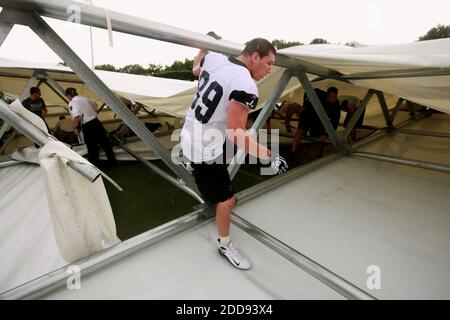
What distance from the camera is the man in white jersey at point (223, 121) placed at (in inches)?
55.2

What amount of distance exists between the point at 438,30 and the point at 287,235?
39.9 meters

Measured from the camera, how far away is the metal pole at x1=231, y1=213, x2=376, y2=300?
4.18 feet

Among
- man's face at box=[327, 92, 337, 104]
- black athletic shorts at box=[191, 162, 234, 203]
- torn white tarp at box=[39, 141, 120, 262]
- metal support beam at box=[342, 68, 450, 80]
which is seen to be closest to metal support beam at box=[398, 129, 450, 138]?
man's face at box=[327, 92, 337, 104]

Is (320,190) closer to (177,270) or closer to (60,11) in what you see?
(177,270)

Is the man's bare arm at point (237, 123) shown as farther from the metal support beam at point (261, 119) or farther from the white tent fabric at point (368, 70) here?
the white tent fabric at point (368, 70)

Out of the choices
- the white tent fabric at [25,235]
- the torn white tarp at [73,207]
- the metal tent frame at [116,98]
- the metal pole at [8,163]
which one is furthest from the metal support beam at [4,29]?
the metal pole at [8,163]

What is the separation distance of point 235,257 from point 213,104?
944 millimetres

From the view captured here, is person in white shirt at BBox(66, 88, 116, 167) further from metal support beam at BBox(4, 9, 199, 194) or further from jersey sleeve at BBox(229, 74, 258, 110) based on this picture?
jersey sleeve at BBox(229, 74, 258, 110)

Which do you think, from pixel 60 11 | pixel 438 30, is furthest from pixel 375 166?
pixel 438 30

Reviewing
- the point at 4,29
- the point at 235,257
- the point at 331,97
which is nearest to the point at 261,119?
the point at 235,257

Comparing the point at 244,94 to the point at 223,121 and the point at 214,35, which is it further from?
the point at 214,35

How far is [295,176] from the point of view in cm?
281

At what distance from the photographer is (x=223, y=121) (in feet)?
5.28
